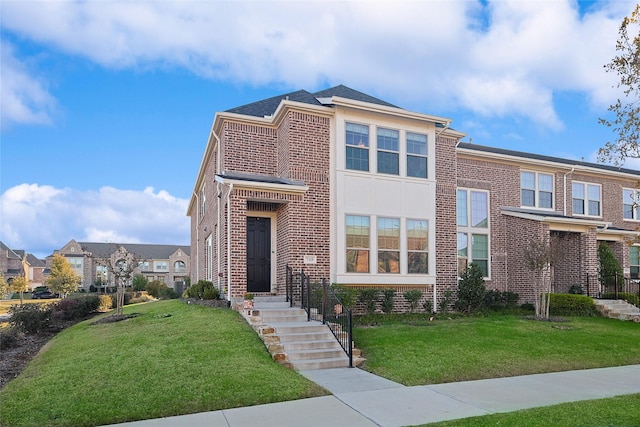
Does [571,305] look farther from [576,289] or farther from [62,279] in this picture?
Answer: [62,279]

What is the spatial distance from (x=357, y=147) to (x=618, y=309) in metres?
10.5

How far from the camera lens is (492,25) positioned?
1203cm

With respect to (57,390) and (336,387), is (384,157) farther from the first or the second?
(57,390)

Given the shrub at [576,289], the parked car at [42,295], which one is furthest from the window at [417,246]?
the parked car at [42,295]

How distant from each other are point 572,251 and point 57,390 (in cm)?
1779

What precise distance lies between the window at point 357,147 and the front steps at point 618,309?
961 cm

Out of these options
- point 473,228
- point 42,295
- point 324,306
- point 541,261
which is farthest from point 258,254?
point 42,295

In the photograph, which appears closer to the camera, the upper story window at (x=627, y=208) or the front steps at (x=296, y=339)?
the front steps at (x=296, y=339)

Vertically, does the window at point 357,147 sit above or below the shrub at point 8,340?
above

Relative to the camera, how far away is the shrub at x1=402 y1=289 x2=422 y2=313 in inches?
568

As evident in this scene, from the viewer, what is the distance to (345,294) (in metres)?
13.0

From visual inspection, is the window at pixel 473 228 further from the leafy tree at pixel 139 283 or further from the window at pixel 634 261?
the leafy tree at pixel 139 283

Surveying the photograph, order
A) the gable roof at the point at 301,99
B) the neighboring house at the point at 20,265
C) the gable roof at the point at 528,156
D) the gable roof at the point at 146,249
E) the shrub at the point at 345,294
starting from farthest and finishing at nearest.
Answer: the gable roof at the point at 146,249
the neighboring house at the point at 20,265
the gable roof at the point at 528,156
the gable roof at the point at 301,99
the shrub at the point at 345,294

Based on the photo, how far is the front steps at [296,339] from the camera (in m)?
9.13
